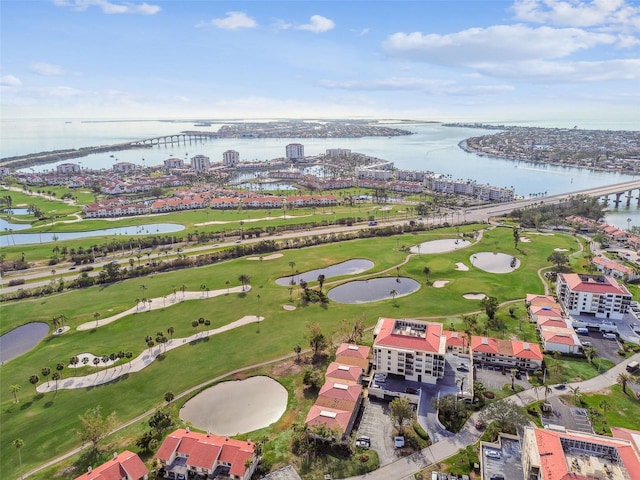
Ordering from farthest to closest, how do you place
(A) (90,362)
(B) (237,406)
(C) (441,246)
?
(C) (441,246) < (A) (90,362) < (B) (237,406)

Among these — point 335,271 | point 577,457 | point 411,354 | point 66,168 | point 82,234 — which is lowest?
point 335,271

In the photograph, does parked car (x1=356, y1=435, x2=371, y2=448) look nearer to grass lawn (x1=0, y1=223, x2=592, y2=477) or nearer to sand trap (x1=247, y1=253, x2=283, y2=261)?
grass lawn (x1=0, y1=223, x2=592, y2=477)

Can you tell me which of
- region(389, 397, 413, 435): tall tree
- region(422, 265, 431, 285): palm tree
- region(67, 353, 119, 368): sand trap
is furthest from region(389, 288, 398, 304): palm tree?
region(67, 353, 119, 368): sand trap

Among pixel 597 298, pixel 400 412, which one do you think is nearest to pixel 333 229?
pixel 597 298

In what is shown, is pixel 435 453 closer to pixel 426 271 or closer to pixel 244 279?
pixel 426 271

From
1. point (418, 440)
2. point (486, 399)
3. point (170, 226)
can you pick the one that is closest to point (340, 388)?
point (418, 440)

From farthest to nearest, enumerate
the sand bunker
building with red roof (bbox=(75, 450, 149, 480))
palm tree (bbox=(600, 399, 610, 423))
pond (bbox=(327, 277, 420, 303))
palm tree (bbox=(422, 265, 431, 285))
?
the sand bunker → palm tree (bbox=(422, 265, 431, 285)) → pond (bbox=(327, 277, 420, 303)) → palm tree (bbox=(600, 399, 610, 423)) → building with red roof (bbox=(75, 450, 149, 480))

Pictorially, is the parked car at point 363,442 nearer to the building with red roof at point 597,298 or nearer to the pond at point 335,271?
the pond at point 335,271
